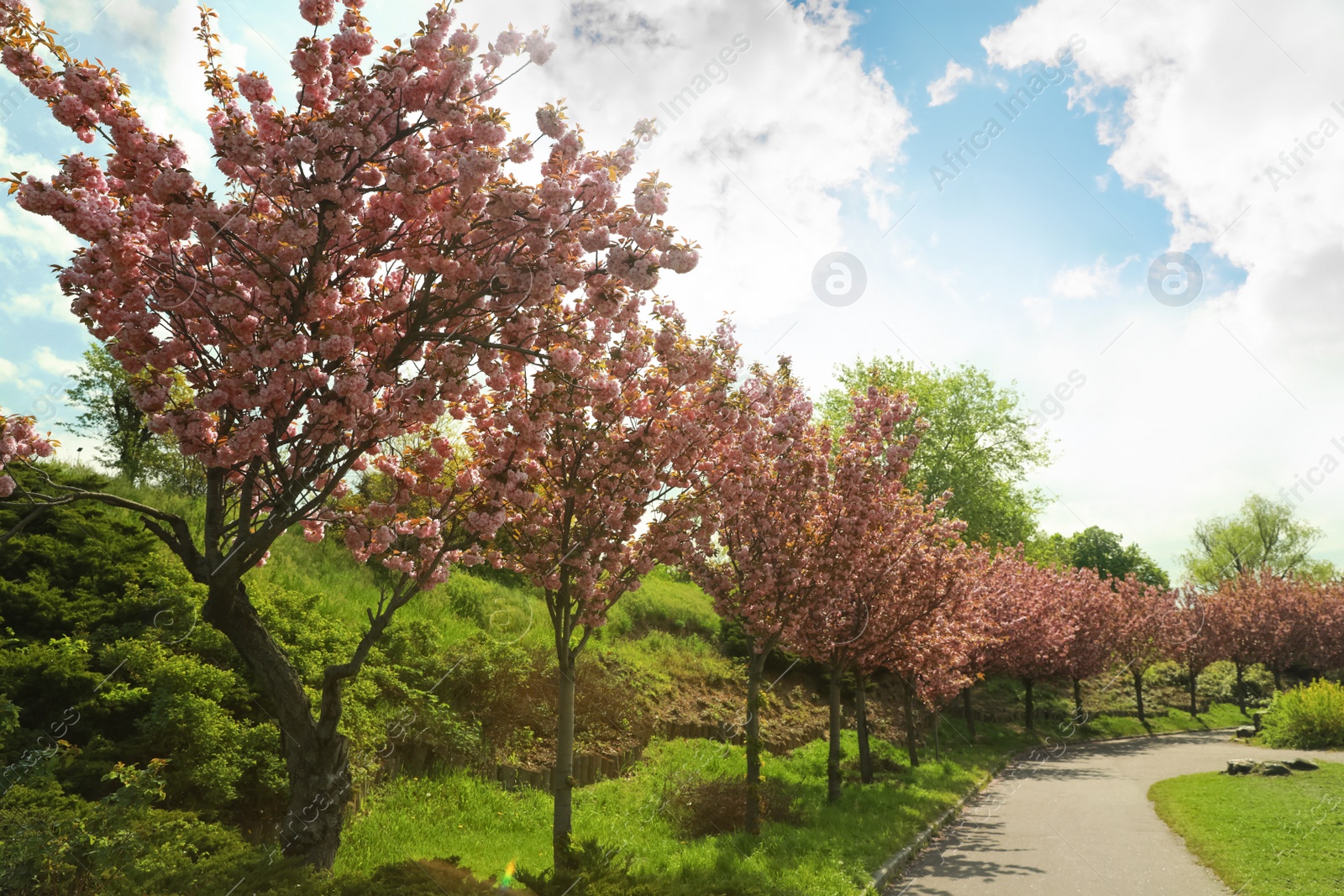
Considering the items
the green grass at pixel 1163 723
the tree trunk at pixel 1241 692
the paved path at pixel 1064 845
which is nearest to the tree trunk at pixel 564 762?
the paved path at pixel 1064 845

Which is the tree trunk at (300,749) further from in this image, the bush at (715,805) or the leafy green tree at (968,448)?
the leafy green tree at (968,448)

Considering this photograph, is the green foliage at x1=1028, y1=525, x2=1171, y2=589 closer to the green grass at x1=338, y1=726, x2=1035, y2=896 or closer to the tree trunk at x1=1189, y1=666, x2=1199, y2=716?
the tree trunk at x1=1189, y1=666, x2=1199, y2=716

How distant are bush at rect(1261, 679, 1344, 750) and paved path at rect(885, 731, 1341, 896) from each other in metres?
3.61

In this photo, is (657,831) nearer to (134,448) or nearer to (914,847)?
(914,847)

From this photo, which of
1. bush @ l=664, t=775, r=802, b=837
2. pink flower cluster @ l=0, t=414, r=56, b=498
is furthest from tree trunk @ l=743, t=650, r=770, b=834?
pink flower cluster @ l=0, t=414, r=56, b=498

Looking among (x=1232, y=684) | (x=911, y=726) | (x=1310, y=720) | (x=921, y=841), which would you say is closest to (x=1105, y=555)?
(x=1232, y=684)

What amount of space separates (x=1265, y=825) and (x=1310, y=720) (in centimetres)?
1637

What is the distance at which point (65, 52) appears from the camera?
450 centimetres

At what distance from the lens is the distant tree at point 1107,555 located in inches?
2813

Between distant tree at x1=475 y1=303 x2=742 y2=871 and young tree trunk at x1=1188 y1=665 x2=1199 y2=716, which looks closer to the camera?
distant tree at x1=475 y1=303 x2=742 y2=871

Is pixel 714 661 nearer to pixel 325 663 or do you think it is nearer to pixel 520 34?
pixel 325 663

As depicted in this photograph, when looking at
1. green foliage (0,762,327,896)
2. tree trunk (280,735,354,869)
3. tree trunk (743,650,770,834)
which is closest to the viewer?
green foliage (0,762,327,896)

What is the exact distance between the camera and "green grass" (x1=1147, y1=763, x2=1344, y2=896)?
902cm

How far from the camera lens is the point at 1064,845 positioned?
37.0 ft
